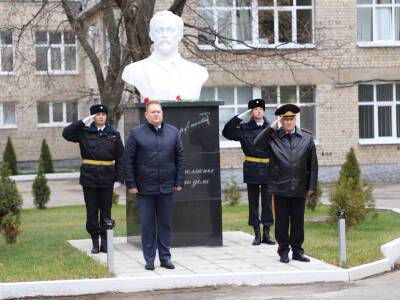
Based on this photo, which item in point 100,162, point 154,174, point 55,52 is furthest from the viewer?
point 55,52

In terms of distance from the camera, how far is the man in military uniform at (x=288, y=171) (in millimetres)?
10922

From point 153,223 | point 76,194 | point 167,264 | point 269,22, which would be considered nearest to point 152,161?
point 153,223

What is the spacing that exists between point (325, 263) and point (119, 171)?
115 inches

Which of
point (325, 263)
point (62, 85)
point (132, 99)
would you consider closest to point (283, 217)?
point (325, 263)

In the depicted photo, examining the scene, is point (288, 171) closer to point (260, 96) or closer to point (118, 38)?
point (118, 38)

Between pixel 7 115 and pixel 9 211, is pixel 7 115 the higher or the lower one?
the higher one

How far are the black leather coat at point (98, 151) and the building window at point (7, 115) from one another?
29.7 meters

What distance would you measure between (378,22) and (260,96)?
4766 millimetres

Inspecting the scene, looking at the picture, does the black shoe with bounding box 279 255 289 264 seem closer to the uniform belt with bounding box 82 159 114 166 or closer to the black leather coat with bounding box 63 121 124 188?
the black leather coat with bounding box 63 121 124 188

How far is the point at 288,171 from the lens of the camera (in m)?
10.9

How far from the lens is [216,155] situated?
12.7 m

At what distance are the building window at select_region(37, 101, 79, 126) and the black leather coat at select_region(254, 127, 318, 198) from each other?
31855mm

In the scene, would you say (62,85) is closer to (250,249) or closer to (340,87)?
(340,87)

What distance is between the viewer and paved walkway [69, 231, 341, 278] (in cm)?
1063
